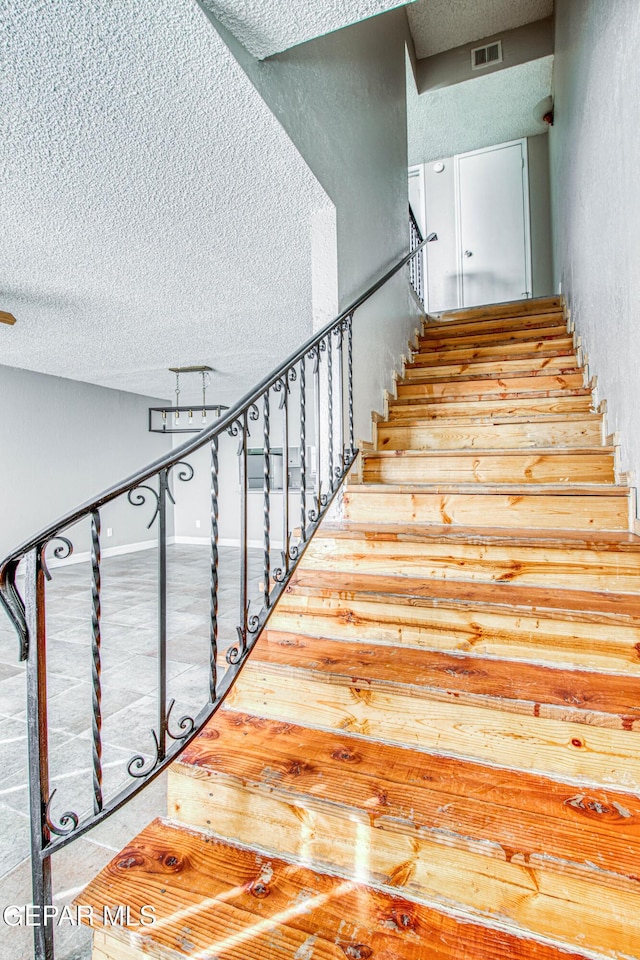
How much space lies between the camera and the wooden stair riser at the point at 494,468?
7.37 ft

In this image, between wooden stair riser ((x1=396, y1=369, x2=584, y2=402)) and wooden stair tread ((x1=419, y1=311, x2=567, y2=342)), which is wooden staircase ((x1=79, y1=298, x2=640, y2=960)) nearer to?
wooden stair riser ((x1=396, y1=369, x2=584, y2=402))

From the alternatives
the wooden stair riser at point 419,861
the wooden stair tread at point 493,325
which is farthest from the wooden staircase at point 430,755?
the wooden stair tread at point 493,325

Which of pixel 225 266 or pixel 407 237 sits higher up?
pixel 407 237

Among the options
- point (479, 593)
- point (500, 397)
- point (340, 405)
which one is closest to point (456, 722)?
point (479, 593)

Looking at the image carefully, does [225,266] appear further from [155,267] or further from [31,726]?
[31,726]

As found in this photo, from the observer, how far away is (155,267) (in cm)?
324

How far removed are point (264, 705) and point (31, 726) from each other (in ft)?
2.47

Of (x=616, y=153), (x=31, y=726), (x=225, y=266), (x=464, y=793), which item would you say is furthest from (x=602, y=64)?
(x=31, y=726)

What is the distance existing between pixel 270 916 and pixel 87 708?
1.89 metres

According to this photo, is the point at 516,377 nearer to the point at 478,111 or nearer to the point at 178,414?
the point at 478,111

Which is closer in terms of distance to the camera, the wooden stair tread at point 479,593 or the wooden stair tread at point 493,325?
the wooden stair tread at point 479,593

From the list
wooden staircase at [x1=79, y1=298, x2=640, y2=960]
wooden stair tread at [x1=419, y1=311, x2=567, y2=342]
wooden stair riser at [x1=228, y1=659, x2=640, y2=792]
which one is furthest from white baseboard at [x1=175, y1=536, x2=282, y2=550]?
wooden stair riser at [x1=228, y1=659, x2=640, y2=792]

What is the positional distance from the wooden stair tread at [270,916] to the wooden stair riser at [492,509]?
1.44 m

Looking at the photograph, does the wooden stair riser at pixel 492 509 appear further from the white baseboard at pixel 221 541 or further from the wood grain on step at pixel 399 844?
the white baseboard at pixel 221 541
